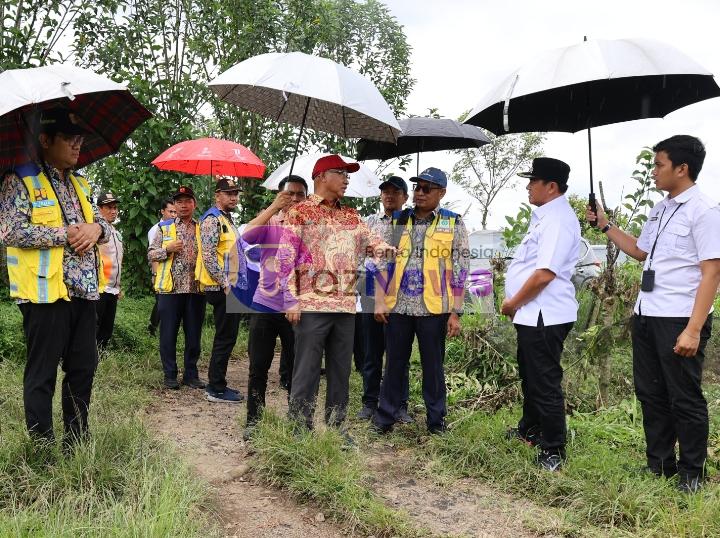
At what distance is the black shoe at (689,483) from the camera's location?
10.6ft

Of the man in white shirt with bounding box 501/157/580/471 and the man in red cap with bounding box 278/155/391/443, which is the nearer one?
the man in white shirt with bounding box 501/157/580/471

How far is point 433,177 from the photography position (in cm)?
426

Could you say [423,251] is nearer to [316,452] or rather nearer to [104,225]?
[316,452]

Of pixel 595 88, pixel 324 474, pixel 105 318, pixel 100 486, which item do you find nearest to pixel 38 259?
pixel 100 486

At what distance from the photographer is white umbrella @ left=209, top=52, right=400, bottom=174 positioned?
3830 millimetres

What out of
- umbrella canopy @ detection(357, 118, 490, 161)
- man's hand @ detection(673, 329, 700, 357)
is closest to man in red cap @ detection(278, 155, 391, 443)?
umbrella canopy @ detection(357, 118, 490, 161)

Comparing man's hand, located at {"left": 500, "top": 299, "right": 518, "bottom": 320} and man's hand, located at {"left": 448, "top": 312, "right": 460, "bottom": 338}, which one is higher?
man's hand, located at {"left": 500, "top": 299, "right": 518, "bottom": 320}

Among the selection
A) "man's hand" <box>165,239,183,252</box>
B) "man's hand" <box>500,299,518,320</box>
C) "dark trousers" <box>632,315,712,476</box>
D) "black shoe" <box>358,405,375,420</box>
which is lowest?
"black shoe" <box>358,405,375,420</box>

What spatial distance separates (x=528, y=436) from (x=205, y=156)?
3.48 meters

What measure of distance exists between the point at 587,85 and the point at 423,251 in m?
1.49

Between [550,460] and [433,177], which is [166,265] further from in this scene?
[550,460]

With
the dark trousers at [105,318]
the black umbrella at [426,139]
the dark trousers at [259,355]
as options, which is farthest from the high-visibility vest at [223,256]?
the black umbrella at [426,139]

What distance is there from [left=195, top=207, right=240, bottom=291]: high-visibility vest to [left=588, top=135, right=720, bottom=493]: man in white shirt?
3314 mm

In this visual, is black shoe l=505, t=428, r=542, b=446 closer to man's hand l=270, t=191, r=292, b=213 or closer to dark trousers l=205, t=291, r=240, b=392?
man's hand l=270, t=191, r=292, b=213
